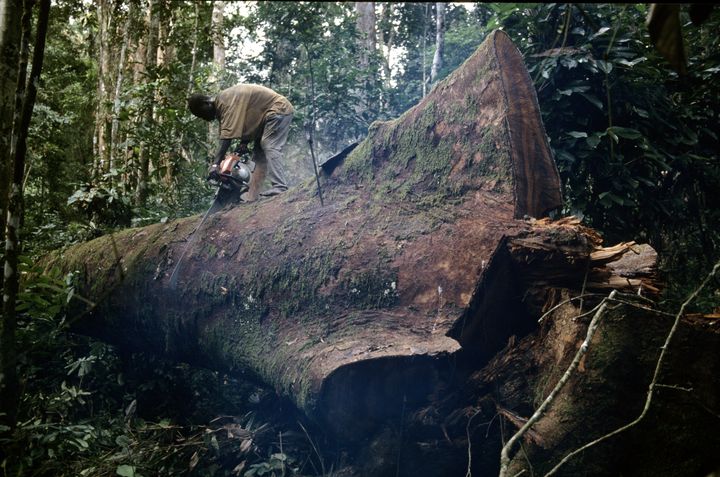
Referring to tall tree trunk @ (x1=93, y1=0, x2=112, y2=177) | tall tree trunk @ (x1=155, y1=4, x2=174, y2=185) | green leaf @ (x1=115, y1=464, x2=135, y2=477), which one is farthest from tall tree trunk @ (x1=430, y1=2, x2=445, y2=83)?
green leaf @ (x1=115, y1=464, x2=135, y2=477)

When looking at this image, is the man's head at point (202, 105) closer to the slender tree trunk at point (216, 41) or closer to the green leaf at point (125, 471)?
the slender tree trunk at point (216, 41)

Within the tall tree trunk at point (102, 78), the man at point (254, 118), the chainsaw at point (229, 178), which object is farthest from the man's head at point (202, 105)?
the tall tree trunk at point (102, 78)

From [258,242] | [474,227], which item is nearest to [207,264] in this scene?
[258,242]

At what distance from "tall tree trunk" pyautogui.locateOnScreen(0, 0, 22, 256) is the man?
2.54 m

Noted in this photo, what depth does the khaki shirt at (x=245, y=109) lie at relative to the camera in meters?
5.50

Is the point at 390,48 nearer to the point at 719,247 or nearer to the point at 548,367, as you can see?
the point at 719,247

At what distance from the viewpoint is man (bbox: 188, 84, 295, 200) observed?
5.50 metres

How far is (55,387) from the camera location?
391 centimetres

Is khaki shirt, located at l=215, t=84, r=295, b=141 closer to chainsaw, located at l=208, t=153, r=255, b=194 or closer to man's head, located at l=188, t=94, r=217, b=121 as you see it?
man's head, located at l=188, t=94, r=217, b=121

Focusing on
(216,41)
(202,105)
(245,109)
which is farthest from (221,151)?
(216,41)

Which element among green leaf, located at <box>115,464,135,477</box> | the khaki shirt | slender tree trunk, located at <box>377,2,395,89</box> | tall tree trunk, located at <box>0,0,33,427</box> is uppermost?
slender tree trunk, located at <box>377,2,395,89</box>

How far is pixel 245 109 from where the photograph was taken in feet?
18.0

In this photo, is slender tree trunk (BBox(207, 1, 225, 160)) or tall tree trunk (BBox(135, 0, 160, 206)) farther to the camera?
slender tree trunk (BBox(207, 1, 225, 160))

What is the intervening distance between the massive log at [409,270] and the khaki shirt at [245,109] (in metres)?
2.20
